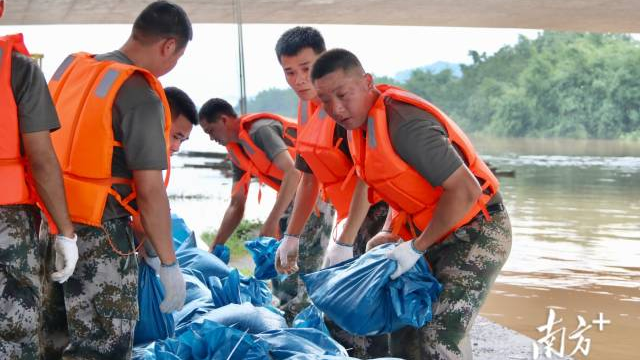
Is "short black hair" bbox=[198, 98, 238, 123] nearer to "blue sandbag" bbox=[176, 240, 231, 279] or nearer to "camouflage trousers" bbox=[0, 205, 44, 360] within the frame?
"blue sandbag" bbox=[176, 240, 231, 279]

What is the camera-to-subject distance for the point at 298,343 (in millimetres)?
3527

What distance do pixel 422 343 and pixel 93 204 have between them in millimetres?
1112

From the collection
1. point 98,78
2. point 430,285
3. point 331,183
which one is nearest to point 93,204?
point 98,78

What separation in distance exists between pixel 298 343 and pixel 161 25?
1.24 metres

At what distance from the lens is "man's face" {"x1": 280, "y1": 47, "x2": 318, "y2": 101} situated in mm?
4398

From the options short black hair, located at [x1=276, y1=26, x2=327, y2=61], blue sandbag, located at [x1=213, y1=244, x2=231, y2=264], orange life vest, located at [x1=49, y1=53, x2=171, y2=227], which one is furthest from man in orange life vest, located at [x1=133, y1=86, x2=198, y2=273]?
blue sandbag, located at [x1=213, y1=244, x2=231, y2=264]

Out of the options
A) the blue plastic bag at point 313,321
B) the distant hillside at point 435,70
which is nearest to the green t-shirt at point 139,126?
the blue plastic bag at point 313,321

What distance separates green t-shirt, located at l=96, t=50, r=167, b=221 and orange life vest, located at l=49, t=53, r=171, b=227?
0.08 ft

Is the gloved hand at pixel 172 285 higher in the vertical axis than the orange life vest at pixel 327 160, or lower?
lower

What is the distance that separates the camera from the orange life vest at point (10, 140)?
2.62 meters

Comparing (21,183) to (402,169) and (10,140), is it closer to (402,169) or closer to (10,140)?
(10,140)

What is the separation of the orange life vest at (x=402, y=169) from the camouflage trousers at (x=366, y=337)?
729 millimetres

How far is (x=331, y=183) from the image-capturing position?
162 inches

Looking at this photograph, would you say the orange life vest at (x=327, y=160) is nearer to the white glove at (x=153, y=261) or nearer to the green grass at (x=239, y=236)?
Answer: the white glove at (x=153, y=261)
